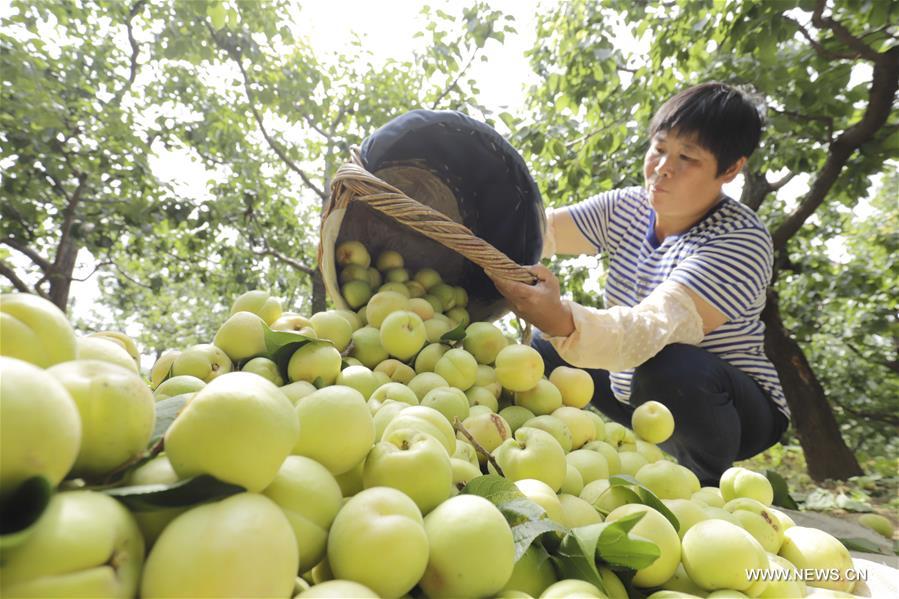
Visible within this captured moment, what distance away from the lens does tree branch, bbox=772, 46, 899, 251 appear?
332 centimetres

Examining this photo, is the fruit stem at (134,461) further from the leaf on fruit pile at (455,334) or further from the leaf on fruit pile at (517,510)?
the leaf on fruit pile at (455,334)

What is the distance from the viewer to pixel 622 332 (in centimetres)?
203

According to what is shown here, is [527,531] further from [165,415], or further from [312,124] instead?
[312,124]

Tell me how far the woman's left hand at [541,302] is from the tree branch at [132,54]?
6.06m

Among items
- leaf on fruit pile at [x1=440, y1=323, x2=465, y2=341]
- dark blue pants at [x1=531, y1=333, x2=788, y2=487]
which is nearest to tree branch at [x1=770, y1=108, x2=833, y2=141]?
dark blue pants at [x1=531, y1=333, x2=788, y2=487]

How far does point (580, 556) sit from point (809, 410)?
5568 millimetres

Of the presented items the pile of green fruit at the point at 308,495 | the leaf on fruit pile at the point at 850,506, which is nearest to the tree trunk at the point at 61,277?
the pile of green fruit at the point at 308,495

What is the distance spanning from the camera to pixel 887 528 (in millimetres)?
2053

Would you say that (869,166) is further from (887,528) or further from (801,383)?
(887,528)

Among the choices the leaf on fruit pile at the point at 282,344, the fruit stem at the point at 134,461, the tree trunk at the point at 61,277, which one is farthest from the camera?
the tree trunk at the point at 61,277

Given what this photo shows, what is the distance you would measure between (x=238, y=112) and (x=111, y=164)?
2010 millimetres

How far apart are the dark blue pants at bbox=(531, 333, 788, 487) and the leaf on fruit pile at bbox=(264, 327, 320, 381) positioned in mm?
1816

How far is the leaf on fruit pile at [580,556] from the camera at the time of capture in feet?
2.58

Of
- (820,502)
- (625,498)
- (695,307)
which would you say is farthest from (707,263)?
(820,502)
